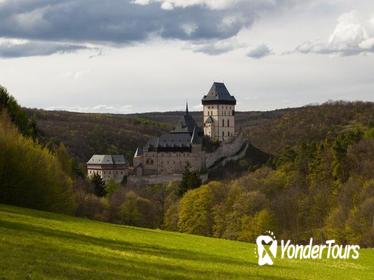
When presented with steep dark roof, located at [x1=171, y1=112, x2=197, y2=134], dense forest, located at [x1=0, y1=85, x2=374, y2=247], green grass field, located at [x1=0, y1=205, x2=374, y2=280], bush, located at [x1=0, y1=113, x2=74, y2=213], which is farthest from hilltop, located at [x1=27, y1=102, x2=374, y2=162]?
green grass field, located at [x1=0, y1=205, x2=374, y2=280]

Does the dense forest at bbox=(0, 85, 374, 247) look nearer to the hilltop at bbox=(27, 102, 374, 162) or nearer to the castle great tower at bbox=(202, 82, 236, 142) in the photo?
the castle great tower at bbox=(202, 82, 236, 142)

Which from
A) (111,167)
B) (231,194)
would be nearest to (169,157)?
(111,167)

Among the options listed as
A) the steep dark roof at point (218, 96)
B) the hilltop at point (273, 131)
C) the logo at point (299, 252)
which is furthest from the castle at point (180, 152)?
the logo at point (299, 252)

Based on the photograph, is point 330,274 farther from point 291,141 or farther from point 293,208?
point 291,141

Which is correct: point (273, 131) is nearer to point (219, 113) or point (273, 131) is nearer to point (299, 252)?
point (219, 113)

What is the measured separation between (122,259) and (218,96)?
387ft

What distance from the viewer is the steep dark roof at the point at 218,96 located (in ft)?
436

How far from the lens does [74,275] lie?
41.8ft

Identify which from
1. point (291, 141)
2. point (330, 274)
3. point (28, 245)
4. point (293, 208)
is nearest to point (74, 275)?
point (28, 245)

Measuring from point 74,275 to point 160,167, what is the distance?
99.6 metres

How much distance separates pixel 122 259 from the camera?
1612cm

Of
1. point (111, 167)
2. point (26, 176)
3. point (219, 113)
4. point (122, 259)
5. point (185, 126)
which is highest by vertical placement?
point (219, 113)

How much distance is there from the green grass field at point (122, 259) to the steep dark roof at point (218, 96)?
108532mm

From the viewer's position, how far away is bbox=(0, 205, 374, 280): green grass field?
1348 cm
